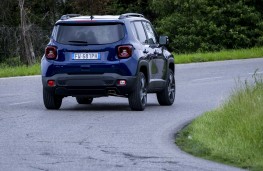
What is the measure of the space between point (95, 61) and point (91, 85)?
0.39 meters

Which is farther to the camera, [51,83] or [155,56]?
[155,56]

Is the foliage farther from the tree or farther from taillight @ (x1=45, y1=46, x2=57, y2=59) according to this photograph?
taillight @ (x1=45, y1=46, x2=57, y2=59)

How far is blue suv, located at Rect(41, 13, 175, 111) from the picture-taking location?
1820cm

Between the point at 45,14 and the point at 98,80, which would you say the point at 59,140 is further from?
the point at 45,14

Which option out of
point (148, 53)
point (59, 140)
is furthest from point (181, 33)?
point (59, 140)

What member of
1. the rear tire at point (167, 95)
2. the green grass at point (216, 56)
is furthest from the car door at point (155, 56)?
the green grass at point (216, 56)

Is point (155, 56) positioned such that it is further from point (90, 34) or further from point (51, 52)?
point (51, 52)

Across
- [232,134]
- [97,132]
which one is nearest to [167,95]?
[97,132]

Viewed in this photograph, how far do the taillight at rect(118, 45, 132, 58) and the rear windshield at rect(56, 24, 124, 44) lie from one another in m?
0.20

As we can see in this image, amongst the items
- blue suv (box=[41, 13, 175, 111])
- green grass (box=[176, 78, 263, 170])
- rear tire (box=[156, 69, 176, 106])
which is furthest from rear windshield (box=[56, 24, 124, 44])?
green grass (box=[176, 78, 263, 170])

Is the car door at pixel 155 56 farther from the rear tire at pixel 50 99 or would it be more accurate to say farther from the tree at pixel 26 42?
the tree at pixel 26 42

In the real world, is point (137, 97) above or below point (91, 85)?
below

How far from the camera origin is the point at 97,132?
14.8 m

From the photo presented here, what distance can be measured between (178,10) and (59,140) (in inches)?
1395
